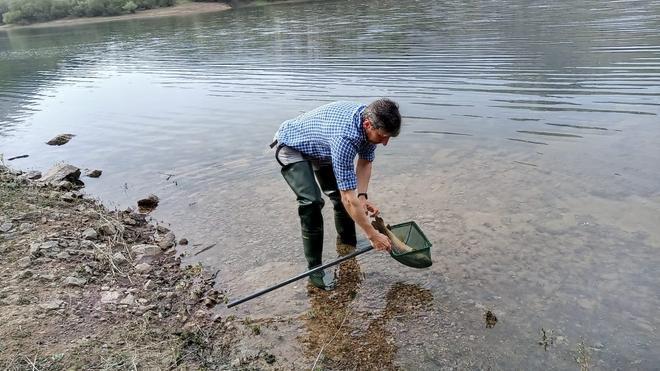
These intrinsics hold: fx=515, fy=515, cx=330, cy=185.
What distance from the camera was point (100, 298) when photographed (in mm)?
4523

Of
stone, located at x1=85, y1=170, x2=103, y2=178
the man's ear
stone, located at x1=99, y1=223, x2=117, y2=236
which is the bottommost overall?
stone, located at x1=85, y1=170, x2=103, y2=178

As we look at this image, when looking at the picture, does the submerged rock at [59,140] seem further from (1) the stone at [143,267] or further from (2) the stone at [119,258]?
(1) the stone at [143,267]

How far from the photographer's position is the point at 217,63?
2080cm

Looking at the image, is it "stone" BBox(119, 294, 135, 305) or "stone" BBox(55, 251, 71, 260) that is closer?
"stone" BBox(119, 294, 135, 305)

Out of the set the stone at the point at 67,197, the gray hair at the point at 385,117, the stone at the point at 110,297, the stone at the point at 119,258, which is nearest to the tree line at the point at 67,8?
the stone at the point at 67,197

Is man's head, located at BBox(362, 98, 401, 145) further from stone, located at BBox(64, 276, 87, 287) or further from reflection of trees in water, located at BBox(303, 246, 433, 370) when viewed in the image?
stone, located at BBox(64, 276, 87, 287)

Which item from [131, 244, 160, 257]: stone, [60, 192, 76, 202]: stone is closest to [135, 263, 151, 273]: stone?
[131, 244, 160, 257]: stone

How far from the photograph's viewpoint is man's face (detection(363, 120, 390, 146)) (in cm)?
379

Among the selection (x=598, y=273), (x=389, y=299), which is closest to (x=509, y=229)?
(x=598, y=273)

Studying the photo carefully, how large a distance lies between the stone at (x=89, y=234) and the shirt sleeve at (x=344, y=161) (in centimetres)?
332

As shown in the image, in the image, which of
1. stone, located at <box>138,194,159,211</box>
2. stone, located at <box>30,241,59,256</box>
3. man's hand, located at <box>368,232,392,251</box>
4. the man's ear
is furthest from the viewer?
stone, located at <box>138,194,159,211</box>

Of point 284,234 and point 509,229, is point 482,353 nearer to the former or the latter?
point 509,229

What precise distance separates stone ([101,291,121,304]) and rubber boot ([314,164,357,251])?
2.10 meters

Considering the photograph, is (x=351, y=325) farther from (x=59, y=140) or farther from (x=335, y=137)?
(x=59, y=140)
